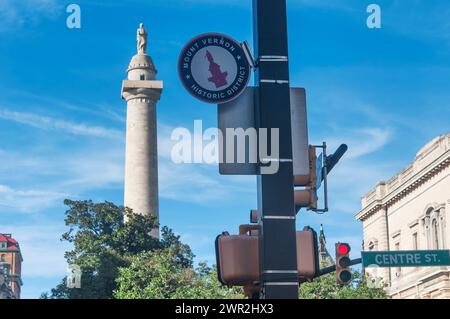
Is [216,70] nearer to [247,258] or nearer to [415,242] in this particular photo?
[247,258]

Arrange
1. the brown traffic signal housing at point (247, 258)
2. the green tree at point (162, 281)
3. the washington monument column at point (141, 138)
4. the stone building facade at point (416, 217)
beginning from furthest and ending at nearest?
1. the washington monument column at point (141, 138)
2. the stone building facade at point (416, 217)
3. the green tree at point (162, 281)
4. the brown traffic signal housing at point (247, 258)

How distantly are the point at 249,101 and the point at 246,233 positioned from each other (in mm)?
1141

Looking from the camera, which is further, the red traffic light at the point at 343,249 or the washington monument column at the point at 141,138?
the washington monument column at the point at 141,138

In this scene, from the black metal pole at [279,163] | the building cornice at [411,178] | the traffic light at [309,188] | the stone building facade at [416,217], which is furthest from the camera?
the building cornice at [411,178]

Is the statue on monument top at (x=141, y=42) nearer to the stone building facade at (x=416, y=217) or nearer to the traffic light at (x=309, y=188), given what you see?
the stone building facade at (x=416, y=217)

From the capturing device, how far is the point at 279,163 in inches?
272

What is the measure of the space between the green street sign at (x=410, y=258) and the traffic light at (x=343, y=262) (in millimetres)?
8047

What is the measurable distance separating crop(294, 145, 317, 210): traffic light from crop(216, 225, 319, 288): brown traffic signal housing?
331 millimetres

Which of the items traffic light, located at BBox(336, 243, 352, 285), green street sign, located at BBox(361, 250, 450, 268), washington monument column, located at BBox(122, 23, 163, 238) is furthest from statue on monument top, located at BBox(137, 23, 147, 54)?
traffic light, located at BBox(336, 243, 352, 285)

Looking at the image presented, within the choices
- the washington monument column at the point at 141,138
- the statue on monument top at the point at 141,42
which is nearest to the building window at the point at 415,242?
the washington monument column at the point at 141,138

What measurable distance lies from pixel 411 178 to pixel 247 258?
6513 cm

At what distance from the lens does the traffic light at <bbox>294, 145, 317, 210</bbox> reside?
7.29 metres

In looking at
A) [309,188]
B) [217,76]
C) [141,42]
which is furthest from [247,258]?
[141,42]

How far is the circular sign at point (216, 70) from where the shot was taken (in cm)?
729
